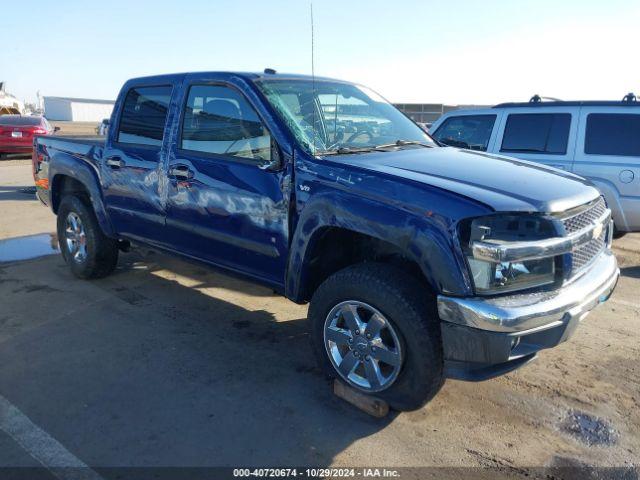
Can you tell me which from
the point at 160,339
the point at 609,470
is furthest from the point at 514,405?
the point at 160,339

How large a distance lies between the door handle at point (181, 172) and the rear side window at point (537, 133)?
4.43 meters

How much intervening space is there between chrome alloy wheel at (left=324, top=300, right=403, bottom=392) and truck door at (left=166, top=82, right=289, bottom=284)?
0.58 meters

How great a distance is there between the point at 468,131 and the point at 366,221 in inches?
194

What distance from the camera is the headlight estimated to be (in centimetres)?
258

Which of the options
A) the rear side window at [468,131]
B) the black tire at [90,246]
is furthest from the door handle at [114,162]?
the rear side window at [468,131]

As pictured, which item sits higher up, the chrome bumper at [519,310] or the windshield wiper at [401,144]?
the windshield wiper at [401,144]

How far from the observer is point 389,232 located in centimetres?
278

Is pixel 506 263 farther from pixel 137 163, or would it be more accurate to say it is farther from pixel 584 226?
pixel 137 163

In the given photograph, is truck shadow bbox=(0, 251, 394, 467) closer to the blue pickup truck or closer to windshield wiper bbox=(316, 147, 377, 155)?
the blue pickup truck

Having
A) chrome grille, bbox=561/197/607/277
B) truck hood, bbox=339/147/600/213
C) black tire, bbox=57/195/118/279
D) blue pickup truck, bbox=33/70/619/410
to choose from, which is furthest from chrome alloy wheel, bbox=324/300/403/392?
black tire, bbox=57/195/118/279

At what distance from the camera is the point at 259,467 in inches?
102

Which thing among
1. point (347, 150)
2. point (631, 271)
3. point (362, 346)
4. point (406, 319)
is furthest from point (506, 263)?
point (631, 271)

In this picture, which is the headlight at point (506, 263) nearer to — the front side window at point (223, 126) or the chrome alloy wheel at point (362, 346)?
the chrome alloy wheel at point (362, 346)

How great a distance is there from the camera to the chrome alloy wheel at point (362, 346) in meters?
2.91
